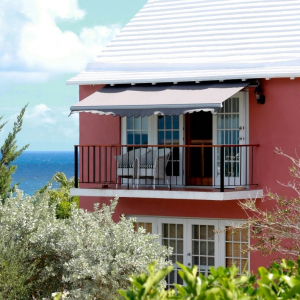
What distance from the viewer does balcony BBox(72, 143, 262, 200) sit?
57.1 feet

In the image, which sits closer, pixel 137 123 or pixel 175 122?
pixel 175 122

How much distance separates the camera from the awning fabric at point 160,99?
16.1 m

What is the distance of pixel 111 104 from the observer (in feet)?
56.1

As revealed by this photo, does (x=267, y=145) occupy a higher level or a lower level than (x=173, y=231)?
higher

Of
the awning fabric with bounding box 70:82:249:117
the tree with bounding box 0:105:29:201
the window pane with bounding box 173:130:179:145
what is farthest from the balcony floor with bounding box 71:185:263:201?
the tree with bounding box 0:105:29:201

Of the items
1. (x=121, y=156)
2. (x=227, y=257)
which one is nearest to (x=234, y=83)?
(x=121, y=156)

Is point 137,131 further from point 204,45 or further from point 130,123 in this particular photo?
point 204,45

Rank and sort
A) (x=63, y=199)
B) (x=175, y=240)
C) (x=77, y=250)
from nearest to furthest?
(x=77, y=250) → (x=175, y=240) → (x=63, y=199)

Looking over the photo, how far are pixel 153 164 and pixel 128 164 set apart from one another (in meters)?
0.79

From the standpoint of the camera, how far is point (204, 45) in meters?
19.2

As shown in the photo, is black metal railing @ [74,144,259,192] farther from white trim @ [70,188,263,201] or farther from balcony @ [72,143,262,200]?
white trim @ [70,188,263,201]

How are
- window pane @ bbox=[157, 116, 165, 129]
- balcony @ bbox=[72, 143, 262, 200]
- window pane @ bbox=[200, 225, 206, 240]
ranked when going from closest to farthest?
balcony @ bbox=[72, 143, 262, 200] → window pane @ bbox=[200, 225, 206, 240] → window pane @ bbox=[157, 116, 165, 129]

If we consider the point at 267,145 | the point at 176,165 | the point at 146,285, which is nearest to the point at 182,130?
the point at 176,165

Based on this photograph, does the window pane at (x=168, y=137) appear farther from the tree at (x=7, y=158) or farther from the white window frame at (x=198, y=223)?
the tree at (x=7, y=158)
